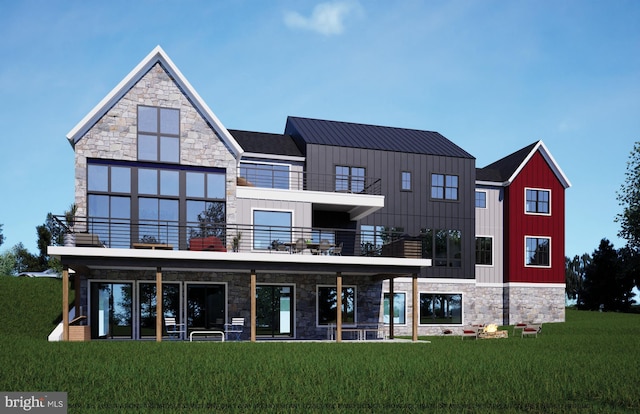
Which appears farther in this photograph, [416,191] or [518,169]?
[518,169]

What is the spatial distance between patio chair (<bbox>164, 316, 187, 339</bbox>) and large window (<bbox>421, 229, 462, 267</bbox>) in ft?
39.9

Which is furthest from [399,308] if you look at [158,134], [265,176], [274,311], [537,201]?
[158,134]

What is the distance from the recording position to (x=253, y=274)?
21.7 m

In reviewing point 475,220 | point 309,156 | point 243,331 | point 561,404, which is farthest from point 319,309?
point 561,404

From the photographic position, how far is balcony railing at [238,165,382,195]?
26797 mm

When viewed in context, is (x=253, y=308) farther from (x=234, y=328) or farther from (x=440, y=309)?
(x=440, y=309)

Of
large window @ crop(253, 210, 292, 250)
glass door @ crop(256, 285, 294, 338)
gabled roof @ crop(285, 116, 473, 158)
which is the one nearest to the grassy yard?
glass door @ crop(256, 285, 294, 338)

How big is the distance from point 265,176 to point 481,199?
1229 cm

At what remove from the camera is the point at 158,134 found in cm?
2266

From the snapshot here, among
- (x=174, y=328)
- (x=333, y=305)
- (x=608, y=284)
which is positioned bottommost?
(x=608, y=284)

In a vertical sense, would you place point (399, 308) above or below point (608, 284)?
above

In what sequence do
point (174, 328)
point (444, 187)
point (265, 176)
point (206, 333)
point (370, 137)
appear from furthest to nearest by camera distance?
1. point (370, 137)
2. point (444, 187)
3. point (265, 176)
4. point (206, 333)
5. point (174, 328)

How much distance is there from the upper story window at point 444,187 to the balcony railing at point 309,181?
3102 millimetres

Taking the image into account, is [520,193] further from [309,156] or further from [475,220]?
[309,156]
